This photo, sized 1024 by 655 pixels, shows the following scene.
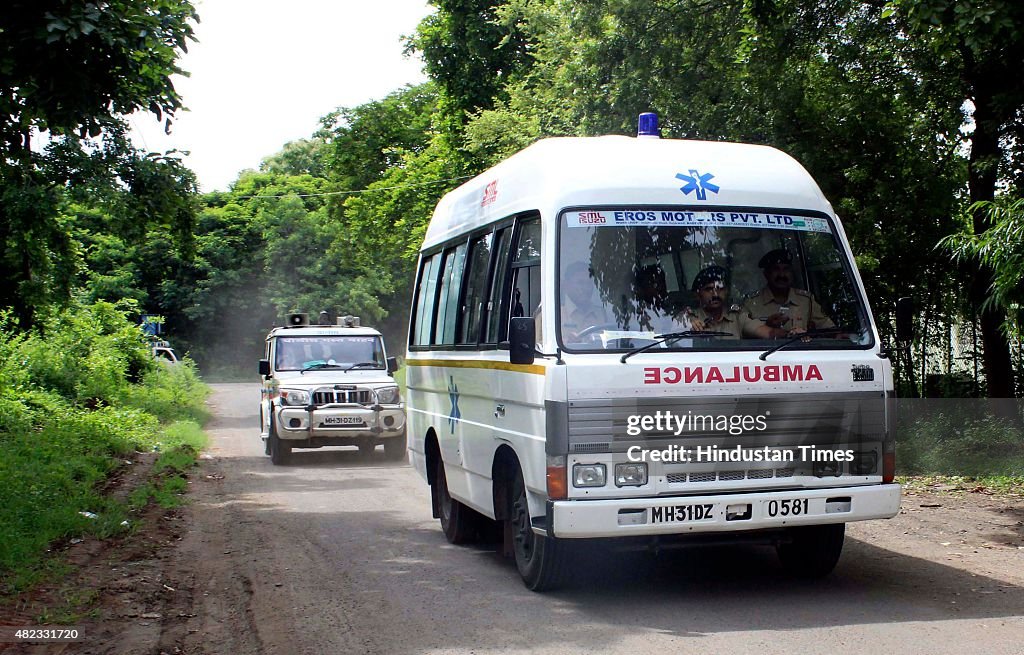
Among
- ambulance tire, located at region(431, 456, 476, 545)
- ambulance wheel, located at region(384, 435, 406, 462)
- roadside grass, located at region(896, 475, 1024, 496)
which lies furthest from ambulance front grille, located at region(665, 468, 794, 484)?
ambulance wheel, located at region(384, 435, 406, 462)

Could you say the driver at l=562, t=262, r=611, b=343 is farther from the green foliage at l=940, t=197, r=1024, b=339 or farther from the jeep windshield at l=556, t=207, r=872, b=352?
the green foliage at l=940, t=197, r=1024, b=339

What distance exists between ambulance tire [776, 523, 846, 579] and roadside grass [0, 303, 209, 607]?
212 inches

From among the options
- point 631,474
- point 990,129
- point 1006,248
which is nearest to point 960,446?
point 990,129

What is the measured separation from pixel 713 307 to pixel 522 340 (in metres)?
1.33

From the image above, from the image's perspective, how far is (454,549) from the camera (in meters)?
9.53

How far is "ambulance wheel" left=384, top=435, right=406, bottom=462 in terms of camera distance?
17.5 metres

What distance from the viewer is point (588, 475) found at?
259 inches

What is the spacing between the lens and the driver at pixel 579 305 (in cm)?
685

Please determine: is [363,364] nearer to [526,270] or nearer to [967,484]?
[967,484]

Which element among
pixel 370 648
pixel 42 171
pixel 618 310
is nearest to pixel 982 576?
pixel 618 310

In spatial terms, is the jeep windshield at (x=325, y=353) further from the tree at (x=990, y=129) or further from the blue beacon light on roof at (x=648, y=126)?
the blue beacon light on roof at (x=648, y=126)

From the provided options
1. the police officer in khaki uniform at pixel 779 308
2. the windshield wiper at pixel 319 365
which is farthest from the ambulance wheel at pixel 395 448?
the police officer in khaki uniform at pixel 779 308

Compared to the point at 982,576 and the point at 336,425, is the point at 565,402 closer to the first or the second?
the point at 982,576

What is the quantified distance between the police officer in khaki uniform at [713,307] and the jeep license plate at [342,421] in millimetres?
10348
